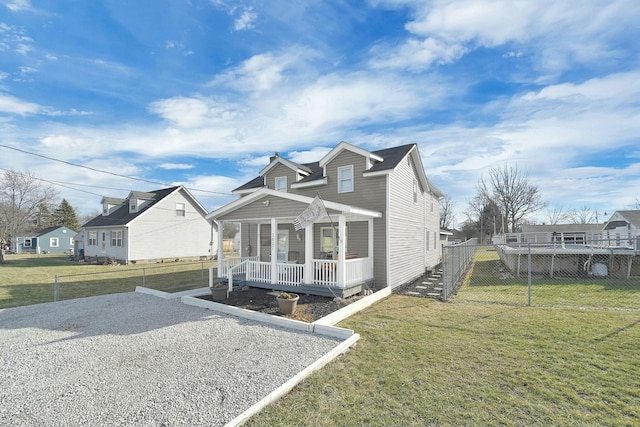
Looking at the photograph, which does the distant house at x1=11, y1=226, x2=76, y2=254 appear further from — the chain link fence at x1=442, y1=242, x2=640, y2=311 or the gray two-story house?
the chain link fence at x1=442, y1=242, x2=640, y2=311

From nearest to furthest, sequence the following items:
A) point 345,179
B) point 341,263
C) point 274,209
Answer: point 341,263 < point 274,209 < point 345,179

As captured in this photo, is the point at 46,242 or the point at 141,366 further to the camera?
the point at 46,242

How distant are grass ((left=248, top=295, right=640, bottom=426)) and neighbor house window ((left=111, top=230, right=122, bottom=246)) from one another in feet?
84.1

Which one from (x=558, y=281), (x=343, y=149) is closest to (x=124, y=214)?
(x=343, y=149)

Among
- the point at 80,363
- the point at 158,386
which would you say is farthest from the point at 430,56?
the point at 80,363

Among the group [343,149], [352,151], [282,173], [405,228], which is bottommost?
[405,228]

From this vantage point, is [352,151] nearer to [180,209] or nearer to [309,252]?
[309,252]

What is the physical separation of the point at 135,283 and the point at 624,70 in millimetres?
22626

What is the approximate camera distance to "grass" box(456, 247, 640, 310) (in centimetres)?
888

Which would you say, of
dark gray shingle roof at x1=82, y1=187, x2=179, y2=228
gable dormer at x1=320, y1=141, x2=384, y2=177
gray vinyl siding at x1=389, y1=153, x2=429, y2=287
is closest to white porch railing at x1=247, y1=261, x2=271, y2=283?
gray vinyl siding at x1=389, y1=153, x2=429, y2=287

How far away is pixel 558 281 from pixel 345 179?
1126cm

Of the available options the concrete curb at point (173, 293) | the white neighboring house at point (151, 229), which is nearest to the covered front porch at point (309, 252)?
the concrete curb at point (173, 293)

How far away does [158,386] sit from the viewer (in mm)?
4148

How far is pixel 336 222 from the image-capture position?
38.3ft
